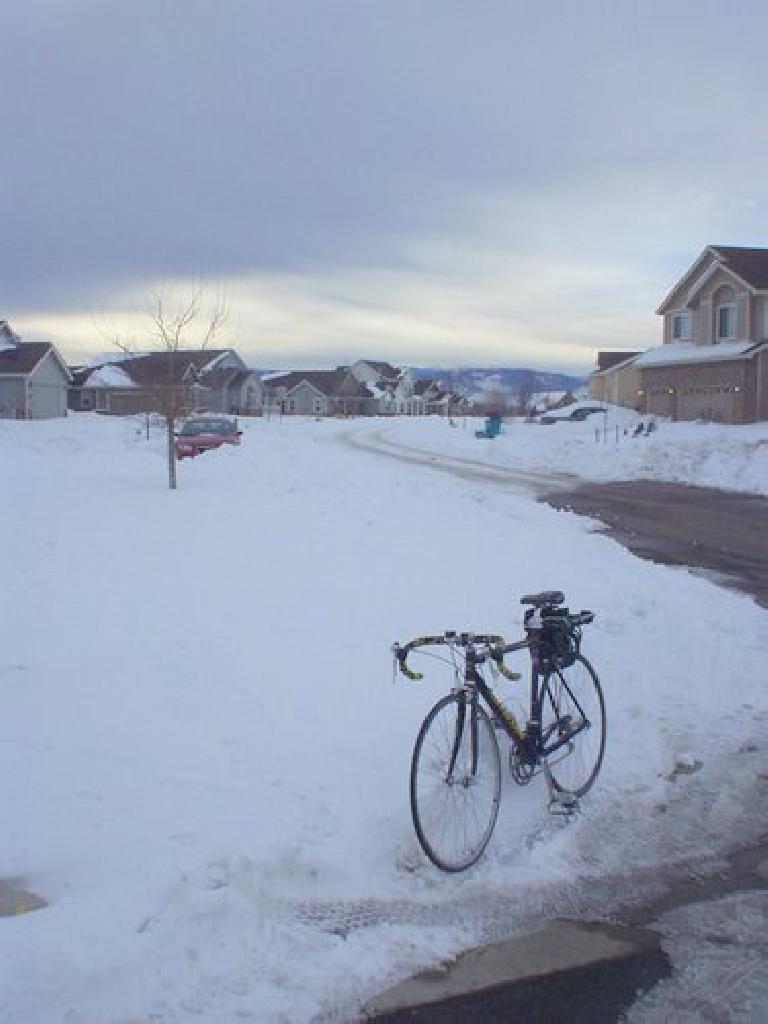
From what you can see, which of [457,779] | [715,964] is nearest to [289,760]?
[457,779]

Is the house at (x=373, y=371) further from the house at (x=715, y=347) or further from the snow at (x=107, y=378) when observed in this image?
the house at (x=715, y=347)

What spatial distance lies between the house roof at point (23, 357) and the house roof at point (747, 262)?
120 feet

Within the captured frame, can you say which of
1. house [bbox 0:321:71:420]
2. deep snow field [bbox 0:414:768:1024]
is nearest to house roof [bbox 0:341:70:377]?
house [bbox 0:321:71:420]

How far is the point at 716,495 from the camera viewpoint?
21.5 meters

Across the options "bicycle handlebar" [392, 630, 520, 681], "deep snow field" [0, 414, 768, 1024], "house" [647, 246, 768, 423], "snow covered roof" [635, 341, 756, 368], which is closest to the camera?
"deep snow field" [0, 414, 768, 1024]

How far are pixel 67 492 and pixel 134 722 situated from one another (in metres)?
12.1

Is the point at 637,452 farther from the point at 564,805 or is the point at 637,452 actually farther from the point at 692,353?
the point at 564,805

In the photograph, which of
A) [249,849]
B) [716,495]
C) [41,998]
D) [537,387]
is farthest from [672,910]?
[537,387]

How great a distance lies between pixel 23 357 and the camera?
54969mm

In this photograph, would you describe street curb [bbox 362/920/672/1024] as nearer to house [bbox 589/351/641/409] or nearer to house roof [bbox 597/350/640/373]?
house [bbox 589/351/641/409]

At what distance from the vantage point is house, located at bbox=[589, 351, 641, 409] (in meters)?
53.2

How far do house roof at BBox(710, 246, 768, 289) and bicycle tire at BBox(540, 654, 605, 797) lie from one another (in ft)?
124

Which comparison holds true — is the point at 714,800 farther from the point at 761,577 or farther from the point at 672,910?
the point at 761,577

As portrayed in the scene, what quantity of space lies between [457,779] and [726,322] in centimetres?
4127
